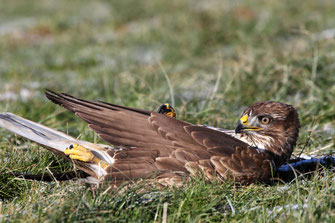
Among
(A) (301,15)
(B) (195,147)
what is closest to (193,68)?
(A) (301,15)

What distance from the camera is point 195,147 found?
3027 mm

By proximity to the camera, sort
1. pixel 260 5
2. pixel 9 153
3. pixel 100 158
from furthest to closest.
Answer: pixel 260 5, pixel 9 153, pixel 100 158

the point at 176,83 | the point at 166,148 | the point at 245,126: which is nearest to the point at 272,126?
the point at 245,126

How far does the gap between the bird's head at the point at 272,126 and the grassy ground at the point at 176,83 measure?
1.14 feet

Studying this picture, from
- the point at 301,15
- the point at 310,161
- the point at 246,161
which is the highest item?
the point at 301,15

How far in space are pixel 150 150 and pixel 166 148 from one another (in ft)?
0.37

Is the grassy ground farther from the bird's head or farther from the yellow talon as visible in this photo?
the bird's head

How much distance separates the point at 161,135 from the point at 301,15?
8658 mm

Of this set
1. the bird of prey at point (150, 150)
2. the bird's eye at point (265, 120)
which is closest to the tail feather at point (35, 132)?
the bird of prey at point (150, 150)

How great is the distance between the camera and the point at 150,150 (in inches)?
120

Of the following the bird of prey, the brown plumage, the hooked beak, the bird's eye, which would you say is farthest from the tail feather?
the bird's eye

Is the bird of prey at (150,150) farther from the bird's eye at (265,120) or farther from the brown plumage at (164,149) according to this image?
the bird's eye at (265,120)

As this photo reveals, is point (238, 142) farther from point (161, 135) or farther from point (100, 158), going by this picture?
point (100, 158)

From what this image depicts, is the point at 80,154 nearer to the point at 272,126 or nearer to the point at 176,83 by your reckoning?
the point at 272,126
